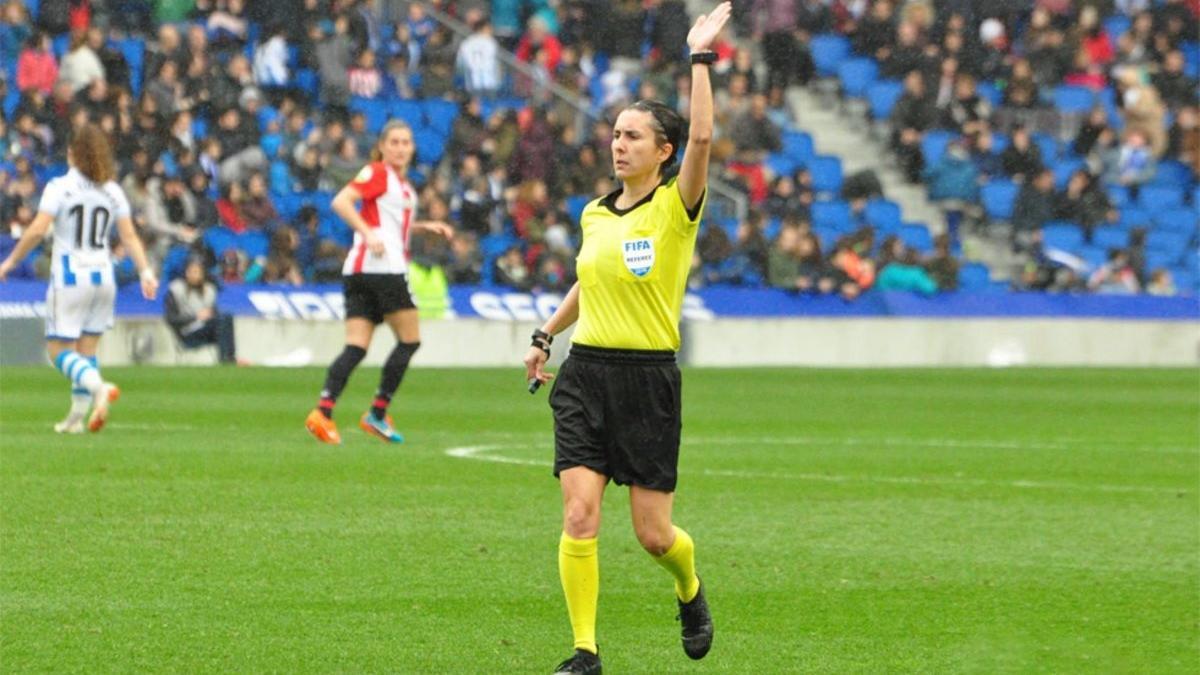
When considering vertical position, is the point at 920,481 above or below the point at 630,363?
below

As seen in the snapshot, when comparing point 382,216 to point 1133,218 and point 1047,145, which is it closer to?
point 1133,218

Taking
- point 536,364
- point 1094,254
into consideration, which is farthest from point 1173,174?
point 536,364

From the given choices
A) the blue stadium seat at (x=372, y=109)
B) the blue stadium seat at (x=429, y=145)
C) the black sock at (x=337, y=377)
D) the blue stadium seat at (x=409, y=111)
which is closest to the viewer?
the black sock at (x=337, y=377)

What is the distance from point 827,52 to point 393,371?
72.0 ft

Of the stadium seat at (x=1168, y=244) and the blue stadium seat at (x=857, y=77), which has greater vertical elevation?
the blue stadium seat at (x=857, y=77)

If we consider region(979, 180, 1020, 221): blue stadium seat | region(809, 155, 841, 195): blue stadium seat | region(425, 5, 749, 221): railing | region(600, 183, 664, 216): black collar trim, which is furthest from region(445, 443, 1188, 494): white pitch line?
region(979, 180, 1020, 221): blue stadium seat

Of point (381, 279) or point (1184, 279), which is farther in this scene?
point (1184, 279)

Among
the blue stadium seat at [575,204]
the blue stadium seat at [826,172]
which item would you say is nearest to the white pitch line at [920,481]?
the blue stadium seat at [575,204]

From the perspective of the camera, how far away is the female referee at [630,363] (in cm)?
711

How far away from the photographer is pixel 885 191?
1377 inches

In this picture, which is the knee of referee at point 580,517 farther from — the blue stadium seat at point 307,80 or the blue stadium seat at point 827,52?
the blue stadium seat at point 827,52

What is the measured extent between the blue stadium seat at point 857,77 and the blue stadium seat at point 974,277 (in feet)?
13.9

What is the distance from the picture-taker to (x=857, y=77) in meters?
35.9

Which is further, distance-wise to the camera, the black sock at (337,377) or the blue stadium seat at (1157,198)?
the blue stadium seat at (1157,198)
